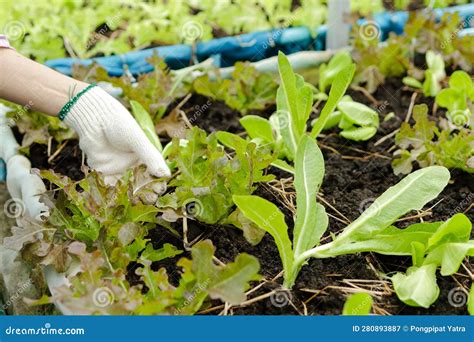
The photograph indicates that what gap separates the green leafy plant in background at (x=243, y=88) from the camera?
7.40ft

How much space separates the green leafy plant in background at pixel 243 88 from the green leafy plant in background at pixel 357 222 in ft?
2.50

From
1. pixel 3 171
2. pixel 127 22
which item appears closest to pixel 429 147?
pixel 3 171

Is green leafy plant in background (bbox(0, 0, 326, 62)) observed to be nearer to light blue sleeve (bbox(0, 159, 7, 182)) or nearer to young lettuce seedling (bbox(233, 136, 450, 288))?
light blue sleeve (bbox(0, 159, 7, 182))

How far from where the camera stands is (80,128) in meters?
1.76

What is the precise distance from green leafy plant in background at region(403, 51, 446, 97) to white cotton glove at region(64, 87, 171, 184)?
1.00 m

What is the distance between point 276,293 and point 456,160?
26.1 inches

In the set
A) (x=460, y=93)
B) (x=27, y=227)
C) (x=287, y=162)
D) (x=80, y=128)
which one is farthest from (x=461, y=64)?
(x=27, y=227)

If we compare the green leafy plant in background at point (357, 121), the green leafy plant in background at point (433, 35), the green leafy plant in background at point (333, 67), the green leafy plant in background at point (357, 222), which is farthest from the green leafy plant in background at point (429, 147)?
the green leafy plant in background at point (433, 35)

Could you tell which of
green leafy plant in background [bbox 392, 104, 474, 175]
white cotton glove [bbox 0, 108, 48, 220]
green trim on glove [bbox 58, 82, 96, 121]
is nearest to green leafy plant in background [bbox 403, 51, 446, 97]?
green leafy plant in background [bbox 392, 104, 474, 175]

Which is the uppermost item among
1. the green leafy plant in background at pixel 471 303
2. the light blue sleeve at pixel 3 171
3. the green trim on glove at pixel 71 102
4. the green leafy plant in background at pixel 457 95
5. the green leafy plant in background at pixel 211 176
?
the green trim on glove at pixel 71 102

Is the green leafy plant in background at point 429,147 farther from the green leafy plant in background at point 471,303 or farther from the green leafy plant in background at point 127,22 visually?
the green leafy plant in background at point 127,22

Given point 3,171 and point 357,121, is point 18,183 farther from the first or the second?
point 357,121
